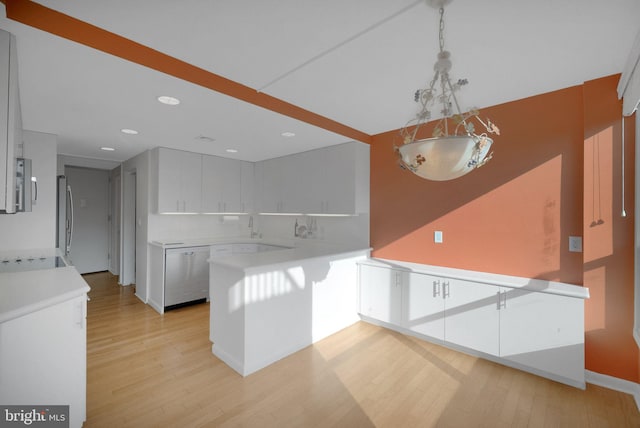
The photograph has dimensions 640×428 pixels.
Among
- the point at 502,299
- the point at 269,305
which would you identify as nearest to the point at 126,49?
the point at 269,305

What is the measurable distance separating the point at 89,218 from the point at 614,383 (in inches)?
321

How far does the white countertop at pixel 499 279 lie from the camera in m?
2.24

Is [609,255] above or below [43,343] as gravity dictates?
above

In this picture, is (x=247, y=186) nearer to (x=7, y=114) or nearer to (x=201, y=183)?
(x=201, y=183)

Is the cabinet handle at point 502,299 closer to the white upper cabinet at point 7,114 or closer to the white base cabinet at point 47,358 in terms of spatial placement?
the white base cabinet at point 47,358

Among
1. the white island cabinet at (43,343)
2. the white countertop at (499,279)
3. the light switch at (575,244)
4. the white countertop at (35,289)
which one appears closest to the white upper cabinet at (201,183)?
the white countertop at (35,289)

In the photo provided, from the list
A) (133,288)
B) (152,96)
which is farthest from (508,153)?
(133,288)

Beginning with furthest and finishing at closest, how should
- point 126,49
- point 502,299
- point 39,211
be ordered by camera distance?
point 39,211, point 502,299, point 126,49

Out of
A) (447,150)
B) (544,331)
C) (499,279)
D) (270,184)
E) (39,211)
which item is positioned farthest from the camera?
(270,184)

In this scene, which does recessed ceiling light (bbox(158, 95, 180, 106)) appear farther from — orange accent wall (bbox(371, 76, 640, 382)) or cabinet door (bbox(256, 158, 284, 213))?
orange accent wall (bbox(371, 76, 640, 382))

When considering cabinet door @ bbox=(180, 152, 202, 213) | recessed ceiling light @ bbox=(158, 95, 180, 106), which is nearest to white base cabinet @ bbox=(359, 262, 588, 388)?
recessed ceiling light @ bbox=(158, 95, 180, 106)

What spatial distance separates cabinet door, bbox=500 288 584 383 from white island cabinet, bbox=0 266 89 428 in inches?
123

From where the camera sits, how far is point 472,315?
264 cm

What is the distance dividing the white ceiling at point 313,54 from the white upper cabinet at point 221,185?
166 centimetres
